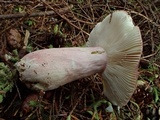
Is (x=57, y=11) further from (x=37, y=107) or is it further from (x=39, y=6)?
(x=37, y=107)

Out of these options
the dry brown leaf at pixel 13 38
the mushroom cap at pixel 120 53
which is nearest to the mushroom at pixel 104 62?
the mushroom cap at pixel 120 53

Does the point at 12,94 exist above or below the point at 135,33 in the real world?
below

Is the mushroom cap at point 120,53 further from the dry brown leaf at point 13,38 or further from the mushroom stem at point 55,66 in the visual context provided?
the dry brown leaf at point 13,38

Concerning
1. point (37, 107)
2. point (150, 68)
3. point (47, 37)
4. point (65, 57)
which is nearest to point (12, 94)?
point (37, 107)

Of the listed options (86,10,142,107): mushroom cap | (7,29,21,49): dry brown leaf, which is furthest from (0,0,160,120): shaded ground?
(86,10,142,107): mushroom cap

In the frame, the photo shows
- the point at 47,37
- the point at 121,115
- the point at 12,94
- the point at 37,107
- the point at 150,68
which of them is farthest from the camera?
the point at 150,68

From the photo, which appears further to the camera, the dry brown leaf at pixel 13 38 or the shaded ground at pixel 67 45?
the dry brown leaf at pixel 13 38

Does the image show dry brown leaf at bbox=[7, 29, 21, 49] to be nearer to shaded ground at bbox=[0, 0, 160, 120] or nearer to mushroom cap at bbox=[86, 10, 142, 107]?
shaded ground at bbox=[0, 0, 160, 120]
